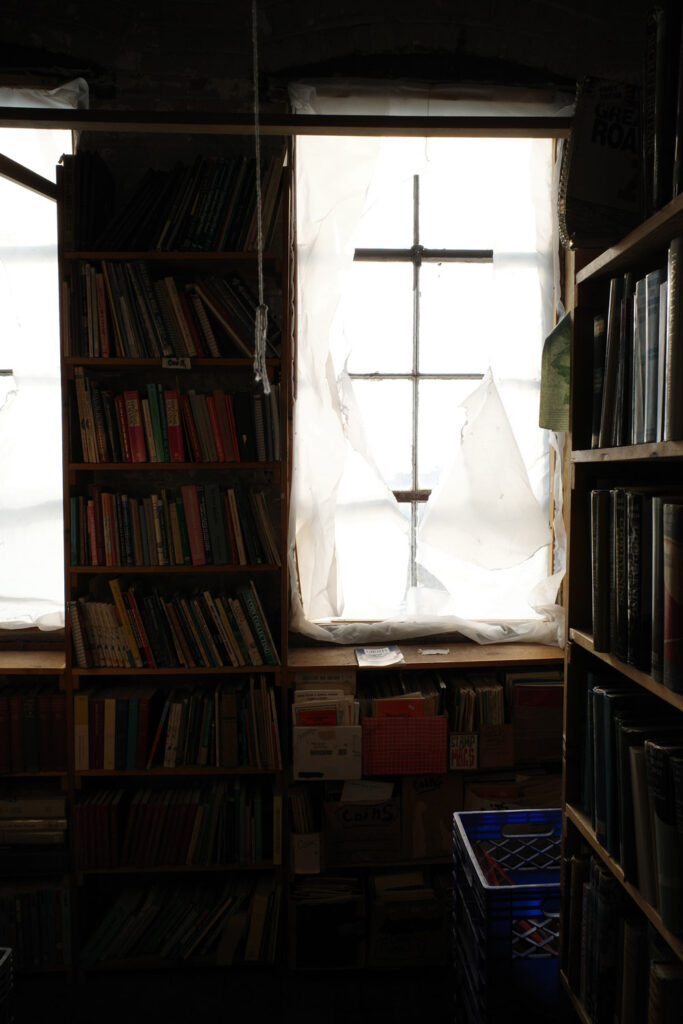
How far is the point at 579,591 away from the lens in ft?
4.81

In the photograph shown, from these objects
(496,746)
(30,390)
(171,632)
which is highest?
(30,390)

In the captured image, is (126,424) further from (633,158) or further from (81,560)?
(633,158)

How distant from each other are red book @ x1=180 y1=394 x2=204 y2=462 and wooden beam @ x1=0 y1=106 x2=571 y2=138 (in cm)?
75

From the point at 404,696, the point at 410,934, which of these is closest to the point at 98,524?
the point at 404,696

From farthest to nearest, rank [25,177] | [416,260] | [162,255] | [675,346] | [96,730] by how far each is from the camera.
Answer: [416,260]
[96,730]
[162,255]
[25,177]
[675,346]

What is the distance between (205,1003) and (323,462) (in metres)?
1.74

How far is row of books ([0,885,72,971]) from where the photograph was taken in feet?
7.27

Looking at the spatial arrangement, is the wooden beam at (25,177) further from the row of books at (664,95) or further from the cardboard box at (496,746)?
the cardboard box at (496,746)

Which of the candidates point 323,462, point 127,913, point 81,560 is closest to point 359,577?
point 323,462

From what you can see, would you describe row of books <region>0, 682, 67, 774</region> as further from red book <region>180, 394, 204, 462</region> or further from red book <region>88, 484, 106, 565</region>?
red book <region>180, 394, 204, 462</region>

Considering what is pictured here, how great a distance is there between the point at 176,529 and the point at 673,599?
1539 millimetres

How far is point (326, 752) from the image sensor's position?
2.20 m

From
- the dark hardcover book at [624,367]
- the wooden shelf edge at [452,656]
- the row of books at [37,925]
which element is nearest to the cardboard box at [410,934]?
the wooden shelf edge at [452,656]

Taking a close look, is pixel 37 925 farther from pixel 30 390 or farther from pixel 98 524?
pixel 30 390
